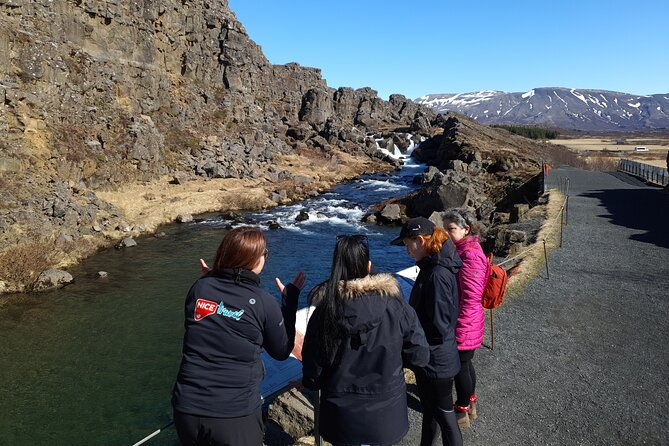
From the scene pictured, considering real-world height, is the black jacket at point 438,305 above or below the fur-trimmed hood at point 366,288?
below

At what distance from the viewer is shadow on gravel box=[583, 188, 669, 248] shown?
19.0 metres

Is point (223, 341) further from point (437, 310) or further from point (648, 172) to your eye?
point (648, 172)

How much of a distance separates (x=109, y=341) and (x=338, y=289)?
14025 millimetres

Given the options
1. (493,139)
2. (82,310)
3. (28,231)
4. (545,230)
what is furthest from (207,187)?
(493,139)

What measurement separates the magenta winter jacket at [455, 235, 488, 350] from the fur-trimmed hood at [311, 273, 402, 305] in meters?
2.45

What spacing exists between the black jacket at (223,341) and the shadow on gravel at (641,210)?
1942cm

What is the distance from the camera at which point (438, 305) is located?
4699 mm

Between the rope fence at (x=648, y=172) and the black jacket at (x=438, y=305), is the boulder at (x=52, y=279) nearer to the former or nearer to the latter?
the black jacket at (x=438, y=305)

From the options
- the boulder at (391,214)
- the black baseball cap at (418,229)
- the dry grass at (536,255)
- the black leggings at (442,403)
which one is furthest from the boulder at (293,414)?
the boulder at (391,214)

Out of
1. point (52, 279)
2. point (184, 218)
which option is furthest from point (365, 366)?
point (184, 218)

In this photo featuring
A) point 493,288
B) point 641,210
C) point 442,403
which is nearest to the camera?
point 442,403

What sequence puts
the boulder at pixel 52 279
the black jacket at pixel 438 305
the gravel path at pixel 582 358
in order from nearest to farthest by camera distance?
the black jacket at pixel 438 305
the gravel path at pixel 582 358
the boulder at pixel 52 279

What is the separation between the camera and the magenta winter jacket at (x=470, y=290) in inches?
228

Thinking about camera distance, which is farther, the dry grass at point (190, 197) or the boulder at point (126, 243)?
the dry grass at point (190, 197)
